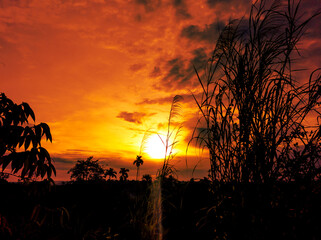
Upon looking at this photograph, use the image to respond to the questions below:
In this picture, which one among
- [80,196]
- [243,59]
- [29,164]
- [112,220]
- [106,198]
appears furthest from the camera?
[80,196]

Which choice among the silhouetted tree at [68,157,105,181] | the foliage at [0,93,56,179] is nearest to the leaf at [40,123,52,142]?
the foliage at [0,93,56,179]

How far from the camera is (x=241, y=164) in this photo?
6.47ft

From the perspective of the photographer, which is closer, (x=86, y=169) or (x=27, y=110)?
(x=27, y=110)

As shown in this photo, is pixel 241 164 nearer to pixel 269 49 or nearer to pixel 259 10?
pixel 269 49

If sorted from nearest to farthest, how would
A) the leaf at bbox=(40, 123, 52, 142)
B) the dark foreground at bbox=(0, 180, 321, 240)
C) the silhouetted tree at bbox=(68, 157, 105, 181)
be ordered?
the dark foreground at bbox=(0, 180, 321, 240)
the leaf at bbox=(40, 123, 52, 142)
the silhouetted tree at bbox=(68, 157, 105, 181)

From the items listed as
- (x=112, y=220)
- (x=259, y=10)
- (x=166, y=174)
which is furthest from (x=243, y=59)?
(x=112, y=220)

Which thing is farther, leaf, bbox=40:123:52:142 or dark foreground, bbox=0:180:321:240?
leaf, bbox=40:123:52:142

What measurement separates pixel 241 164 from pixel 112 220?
3.78 m

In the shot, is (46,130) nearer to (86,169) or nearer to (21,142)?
(21,142)

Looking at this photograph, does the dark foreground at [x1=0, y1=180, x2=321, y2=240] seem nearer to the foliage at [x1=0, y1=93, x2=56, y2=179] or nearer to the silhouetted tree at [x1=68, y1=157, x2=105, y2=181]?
the foliage at [x1=0, y1=93, x2=56, y2=179]

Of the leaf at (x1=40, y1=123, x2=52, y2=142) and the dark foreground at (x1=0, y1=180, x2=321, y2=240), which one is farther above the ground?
the leaf at (x1=40, y1=123, x2=52, y2=142)

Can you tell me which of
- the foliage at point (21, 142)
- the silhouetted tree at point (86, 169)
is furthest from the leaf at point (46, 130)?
the silhouetted tree at point (86, 169)

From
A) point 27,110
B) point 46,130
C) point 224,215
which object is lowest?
point 224,215

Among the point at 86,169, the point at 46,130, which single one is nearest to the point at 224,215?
the point at 46,130
